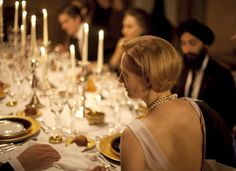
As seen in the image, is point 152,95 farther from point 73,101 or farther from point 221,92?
point 221,92

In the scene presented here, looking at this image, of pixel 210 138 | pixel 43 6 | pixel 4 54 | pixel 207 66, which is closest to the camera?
pixel 210 138

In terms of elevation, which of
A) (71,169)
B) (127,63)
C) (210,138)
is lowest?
(71,169)

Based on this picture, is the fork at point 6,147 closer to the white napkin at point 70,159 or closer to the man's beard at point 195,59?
the white napkin at point 70,159

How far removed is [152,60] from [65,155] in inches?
23.5

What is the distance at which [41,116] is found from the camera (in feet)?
7.42

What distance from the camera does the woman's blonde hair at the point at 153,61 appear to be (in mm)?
1448

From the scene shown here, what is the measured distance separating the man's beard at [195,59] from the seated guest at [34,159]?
1.72 m

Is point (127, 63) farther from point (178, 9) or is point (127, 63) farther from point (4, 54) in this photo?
point (178, 9)

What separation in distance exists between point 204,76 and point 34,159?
5.80 ft

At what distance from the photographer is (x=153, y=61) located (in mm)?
1445

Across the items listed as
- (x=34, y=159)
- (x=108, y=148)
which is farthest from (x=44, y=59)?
(x=34, y=159)

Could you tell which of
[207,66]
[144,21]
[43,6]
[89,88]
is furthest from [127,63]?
[43,6]

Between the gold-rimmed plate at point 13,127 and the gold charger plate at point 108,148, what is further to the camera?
the gold-rimmed plate at point 13,127

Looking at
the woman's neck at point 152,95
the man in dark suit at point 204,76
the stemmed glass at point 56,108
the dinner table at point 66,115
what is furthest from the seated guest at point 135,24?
the woman's neck at point 152,95
